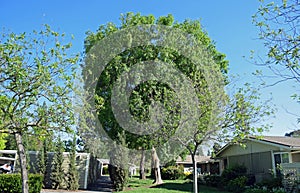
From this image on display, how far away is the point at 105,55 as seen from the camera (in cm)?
1909

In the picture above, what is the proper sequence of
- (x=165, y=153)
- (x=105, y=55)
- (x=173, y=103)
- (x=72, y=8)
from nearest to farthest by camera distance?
1. (x=72, y=8)
2. (x=173, y=103)
3. (x=105, y=55)
4. (x=165, y=153)

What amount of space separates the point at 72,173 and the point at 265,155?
11771mm

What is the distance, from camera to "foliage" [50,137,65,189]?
57.5 feet

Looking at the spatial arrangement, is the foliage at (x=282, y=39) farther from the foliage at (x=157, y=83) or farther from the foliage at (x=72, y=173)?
the foliage at (x=72, y=173)

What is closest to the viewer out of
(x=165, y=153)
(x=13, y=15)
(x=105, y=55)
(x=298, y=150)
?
(x=13, y=15)

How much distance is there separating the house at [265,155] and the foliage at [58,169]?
10.2 meters

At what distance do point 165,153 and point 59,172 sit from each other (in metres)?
8.82

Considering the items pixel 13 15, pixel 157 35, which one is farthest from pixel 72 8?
pixel 157 35

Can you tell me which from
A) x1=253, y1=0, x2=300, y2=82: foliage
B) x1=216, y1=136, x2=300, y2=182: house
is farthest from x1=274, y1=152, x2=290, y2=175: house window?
x1=253, y1=0, x2=300, y2=82: foliage

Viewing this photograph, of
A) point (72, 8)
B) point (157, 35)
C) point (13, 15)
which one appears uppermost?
point (157, 35)

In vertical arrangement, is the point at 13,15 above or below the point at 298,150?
above

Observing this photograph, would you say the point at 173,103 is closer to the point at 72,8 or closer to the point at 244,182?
the point at 72,8

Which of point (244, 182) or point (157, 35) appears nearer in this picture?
point (244, 182)

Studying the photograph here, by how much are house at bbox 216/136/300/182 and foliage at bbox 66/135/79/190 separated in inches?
369
